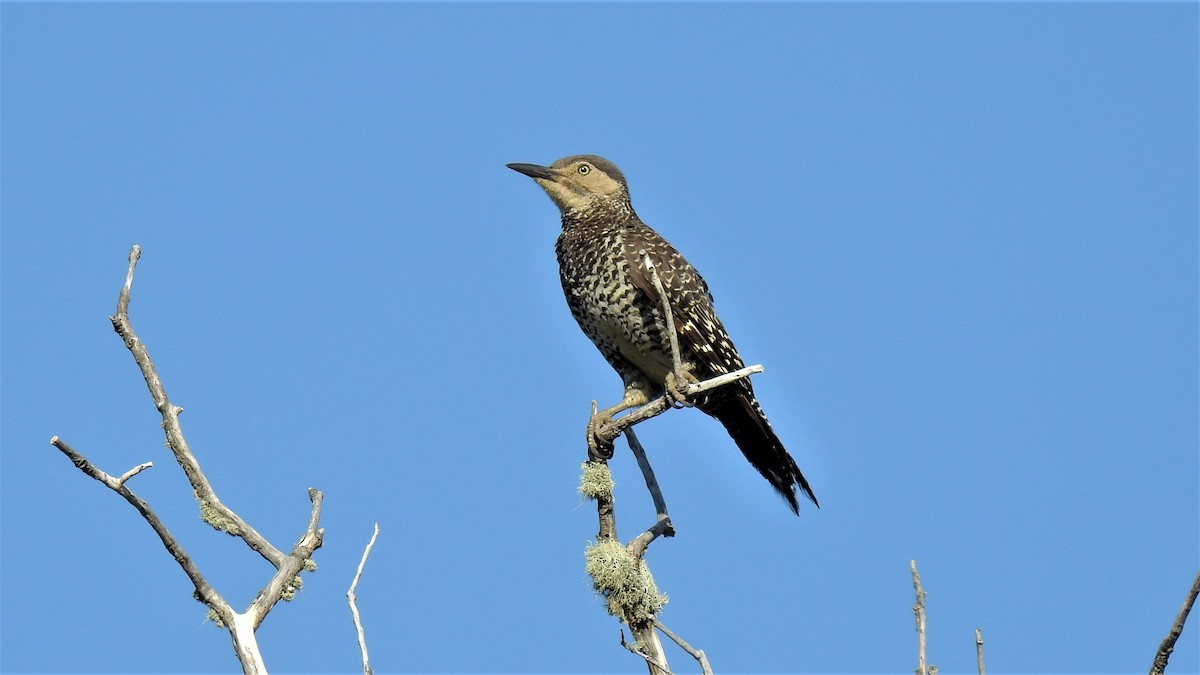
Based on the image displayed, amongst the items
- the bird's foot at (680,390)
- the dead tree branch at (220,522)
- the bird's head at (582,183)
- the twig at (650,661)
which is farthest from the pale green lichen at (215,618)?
the bird's head at (582,183)

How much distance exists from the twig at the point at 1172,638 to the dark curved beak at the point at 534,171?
20.2 ft

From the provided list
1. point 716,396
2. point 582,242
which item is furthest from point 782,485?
point 582,242

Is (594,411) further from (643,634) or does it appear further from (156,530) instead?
(156,530)

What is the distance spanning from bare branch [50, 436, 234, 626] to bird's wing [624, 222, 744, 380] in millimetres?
3581

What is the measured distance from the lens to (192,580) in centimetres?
581

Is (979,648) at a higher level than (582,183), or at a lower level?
lower

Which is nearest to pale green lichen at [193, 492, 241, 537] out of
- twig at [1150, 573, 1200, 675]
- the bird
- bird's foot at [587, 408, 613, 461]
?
bird's foot at [587, 408, 613, 461]

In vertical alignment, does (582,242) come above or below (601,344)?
above

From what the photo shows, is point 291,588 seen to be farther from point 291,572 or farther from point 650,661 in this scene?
point 650,661

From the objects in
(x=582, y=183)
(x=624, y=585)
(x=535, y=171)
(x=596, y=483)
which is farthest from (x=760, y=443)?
(x=535, y=171)

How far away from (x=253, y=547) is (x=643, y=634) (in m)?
1.96

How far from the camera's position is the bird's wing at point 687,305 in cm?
871

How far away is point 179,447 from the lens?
6.36m

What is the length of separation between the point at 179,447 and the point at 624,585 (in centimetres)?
225
